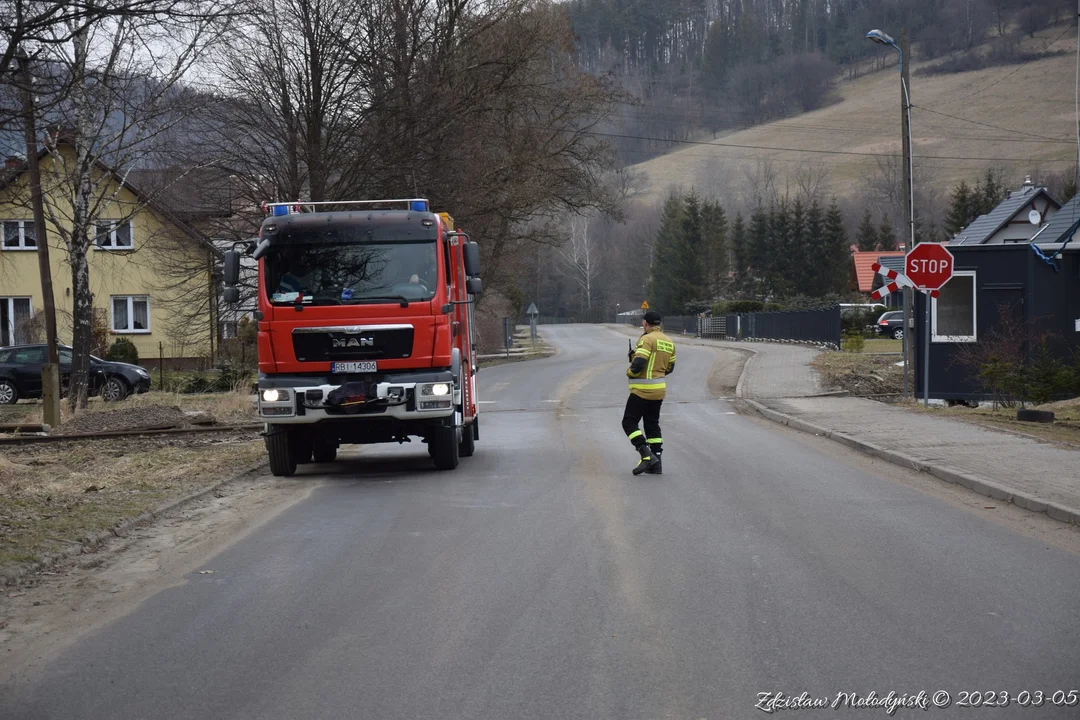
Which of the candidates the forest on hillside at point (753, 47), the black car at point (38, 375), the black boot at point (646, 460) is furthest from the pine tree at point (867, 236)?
the black boot at point (646, 460)

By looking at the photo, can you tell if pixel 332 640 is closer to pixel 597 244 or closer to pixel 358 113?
pixel 358 113

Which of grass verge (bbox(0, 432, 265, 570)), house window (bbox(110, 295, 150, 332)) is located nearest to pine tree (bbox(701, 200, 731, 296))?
house window (bbox(110, 295, 150, 332))

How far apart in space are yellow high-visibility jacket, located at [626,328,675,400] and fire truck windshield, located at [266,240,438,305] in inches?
94.5

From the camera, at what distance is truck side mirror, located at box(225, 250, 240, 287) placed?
43.0ft

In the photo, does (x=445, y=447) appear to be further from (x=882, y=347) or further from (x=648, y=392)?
(x=882, y=347)

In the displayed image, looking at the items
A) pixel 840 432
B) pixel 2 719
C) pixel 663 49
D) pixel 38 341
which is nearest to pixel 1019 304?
pixel 840 432

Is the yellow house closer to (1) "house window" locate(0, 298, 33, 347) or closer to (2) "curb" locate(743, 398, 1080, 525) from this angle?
(1) "house window" locate(0, 298, 33, 347)

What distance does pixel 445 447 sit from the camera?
13242 mm

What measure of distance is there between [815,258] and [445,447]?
231 ft

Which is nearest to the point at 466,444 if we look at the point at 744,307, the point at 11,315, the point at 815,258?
the point at 11,315

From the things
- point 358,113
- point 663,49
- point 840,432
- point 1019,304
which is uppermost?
point 663,49

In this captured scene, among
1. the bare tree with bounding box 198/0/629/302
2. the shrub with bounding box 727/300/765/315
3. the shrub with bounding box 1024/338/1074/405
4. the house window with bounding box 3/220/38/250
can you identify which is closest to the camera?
the shrub with bounding box 1024/338/1074/405

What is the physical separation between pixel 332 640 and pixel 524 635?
0.99 metres

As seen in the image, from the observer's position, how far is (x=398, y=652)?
220 inches
